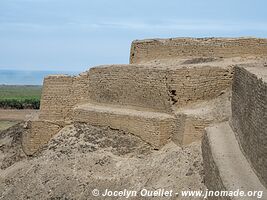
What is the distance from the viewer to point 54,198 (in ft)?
46.7

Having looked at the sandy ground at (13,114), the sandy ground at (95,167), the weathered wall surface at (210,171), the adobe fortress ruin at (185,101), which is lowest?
the sandy ground at (13,114)

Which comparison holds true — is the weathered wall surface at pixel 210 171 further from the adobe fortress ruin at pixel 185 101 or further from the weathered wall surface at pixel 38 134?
the weathered wall surface at pixel 38 134

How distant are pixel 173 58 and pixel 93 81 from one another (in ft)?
9.03

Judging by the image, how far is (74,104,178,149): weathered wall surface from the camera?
14367 mm

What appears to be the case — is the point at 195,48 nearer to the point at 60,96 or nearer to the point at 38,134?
the point at 60,96

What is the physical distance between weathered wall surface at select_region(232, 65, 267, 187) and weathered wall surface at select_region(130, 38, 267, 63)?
3461 millimetres

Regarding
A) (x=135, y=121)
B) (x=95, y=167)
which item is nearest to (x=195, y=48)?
(x=135, y=121)

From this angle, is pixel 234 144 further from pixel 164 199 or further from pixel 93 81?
pixel 93 81

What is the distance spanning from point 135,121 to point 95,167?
1751 millimetres

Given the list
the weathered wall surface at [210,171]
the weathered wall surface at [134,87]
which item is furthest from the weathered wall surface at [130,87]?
the weathered wall surface at [210,171]

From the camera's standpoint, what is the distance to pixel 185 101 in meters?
14.7

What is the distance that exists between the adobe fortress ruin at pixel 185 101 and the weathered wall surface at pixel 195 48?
31 millimetres

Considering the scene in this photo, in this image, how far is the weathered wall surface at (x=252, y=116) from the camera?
9414 millimetres

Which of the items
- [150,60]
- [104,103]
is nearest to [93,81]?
[104,103]
